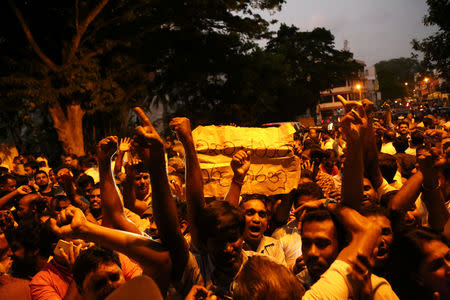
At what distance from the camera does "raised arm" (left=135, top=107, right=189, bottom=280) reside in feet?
6.68

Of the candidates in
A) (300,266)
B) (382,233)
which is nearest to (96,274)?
(300,266)

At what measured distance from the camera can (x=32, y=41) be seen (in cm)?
1541

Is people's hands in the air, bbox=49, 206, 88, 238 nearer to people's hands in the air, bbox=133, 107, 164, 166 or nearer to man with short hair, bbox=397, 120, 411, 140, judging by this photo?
people's hands in the air, bbox=133, 107, 164, 166

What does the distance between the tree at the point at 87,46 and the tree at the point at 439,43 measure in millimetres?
9159

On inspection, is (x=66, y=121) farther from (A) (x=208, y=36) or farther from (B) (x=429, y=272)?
(B) (x=429, y=272)

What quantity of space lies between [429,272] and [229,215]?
119 centimetres

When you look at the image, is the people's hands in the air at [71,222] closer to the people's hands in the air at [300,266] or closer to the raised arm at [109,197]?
the raised arm at [109,197]

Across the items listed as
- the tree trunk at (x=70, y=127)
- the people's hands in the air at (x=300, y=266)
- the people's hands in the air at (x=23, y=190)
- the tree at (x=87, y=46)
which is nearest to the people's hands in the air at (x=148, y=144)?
the people's hands in the air at (x=300, y=266)

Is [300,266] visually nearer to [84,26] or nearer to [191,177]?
[191,177]

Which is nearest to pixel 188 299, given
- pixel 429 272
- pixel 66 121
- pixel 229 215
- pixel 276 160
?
pixel 229 215

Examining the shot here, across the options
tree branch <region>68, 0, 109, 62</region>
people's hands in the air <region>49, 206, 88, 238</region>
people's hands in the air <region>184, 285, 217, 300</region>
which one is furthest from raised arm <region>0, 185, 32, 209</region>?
tree branch <region>68, 0, 109, 62</region>

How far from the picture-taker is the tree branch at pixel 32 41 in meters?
15.0

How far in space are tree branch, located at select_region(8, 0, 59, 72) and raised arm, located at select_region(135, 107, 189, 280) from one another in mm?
15139

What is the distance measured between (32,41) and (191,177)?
15120mm
